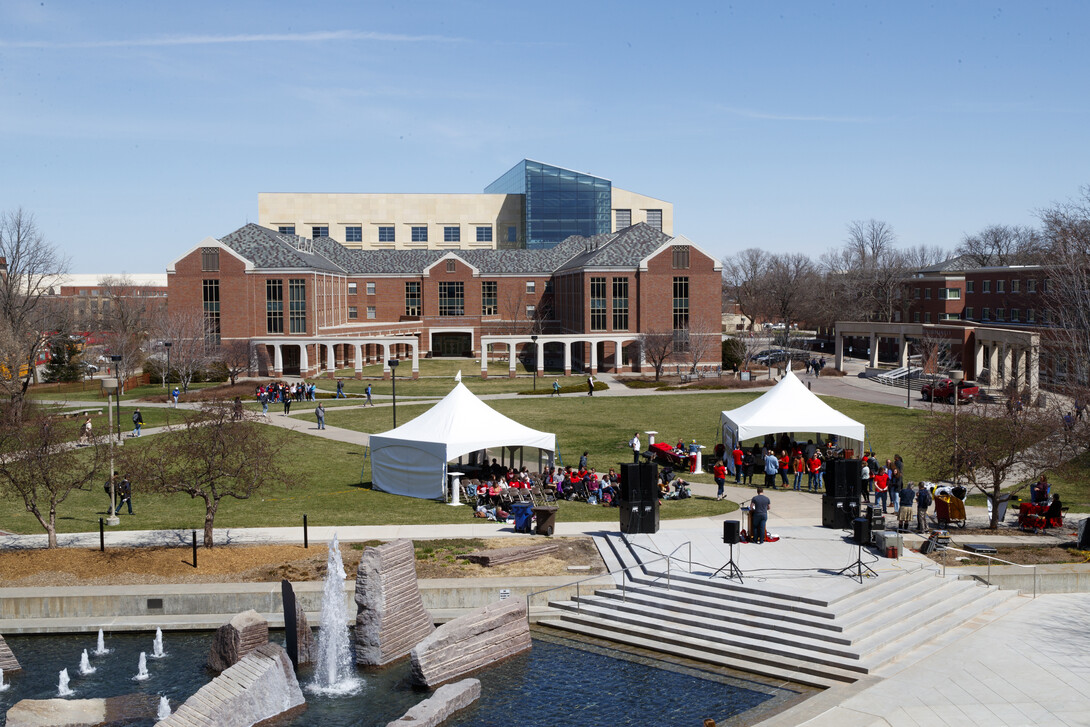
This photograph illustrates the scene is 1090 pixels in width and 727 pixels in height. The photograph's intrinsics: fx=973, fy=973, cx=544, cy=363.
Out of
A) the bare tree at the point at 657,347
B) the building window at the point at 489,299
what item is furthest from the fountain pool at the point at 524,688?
the building window at the point at 489,299

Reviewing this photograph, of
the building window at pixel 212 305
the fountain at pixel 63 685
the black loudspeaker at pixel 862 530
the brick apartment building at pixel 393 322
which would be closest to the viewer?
the fountain at pixel 63 685

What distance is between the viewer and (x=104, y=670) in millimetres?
17375

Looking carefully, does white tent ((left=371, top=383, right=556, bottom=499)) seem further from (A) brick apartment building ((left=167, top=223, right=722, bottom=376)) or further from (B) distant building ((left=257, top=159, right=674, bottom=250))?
(B) distant building ((left=257, top=159, right=674, bottom=250))

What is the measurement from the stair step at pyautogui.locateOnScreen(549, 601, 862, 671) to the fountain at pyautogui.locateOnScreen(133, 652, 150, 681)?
7772 millimetres

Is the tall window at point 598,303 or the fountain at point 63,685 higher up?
the tall window at point 598,303

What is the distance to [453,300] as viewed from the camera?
9188 cm

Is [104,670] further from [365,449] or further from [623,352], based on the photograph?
[623,352]

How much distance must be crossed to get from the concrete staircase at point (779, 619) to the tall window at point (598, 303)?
56.7m

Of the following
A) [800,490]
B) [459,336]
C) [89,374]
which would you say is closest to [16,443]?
[800,490]

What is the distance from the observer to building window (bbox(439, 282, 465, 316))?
91.8m

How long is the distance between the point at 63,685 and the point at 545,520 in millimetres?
11612

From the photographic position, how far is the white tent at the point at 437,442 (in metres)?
29.4

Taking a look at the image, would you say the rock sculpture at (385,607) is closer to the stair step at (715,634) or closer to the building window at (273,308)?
the stair step at (715,634)

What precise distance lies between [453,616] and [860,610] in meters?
7.92
